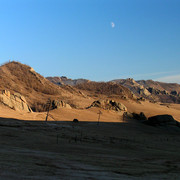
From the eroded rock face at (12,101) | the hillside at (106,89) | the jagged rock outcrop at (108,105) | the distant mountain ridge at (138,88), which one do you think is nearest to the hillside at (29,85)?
the jagged rock outcrop at (108,105)

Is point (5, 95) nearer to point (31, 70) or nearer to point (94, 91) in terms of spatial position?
point (31, 70)

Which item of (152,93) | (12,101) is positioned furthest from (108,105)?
(152,93)

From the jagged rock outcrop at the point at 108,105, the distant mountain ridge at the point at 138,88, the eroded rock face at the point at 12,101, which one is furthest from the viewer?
the distant mountain ridge at the point at 138,88

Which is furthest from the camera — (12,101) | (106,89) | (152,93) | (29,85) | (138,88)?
(152,93)

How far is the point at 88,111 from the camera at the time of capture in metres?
39.6

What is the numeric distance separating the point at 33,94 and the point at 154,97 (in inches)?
3342

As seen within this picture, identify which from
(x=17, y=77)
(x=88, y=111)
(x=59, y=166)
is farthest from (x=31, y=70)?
(x=59, y=166)

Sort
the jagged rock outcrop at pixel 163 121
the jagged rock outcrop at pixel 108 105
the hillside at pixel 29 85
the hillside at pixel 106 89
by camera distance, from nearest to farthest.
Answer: the jagged rock outcrop at pixel 163 121
the jagged rock outcrop at pixel 108 105
the hillside at pixel 29 85
the hillside at pixel 106 89

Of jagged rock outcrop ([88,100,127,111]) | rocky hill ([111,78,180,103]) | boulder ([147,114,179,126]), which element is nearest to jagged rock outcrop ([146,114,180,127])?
boulder ([147,114,179,126])

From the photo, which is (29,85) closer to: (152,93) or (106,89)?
(106,89)

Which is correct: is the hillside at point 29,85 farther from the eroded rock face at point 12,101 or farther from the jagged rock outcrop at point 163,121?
the jagged rock outcrop at point 163,121

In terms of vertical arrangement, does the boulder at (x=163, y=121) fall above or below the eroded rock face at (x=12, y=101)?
below

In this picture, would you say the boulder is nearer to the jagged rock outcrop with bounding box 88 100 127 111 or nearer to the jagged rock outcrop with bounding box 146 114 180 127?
the jagged rock outcrop with bounding box 146 114 180 127

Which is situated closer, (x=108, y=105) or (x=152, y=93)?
(x=108, y=105)
